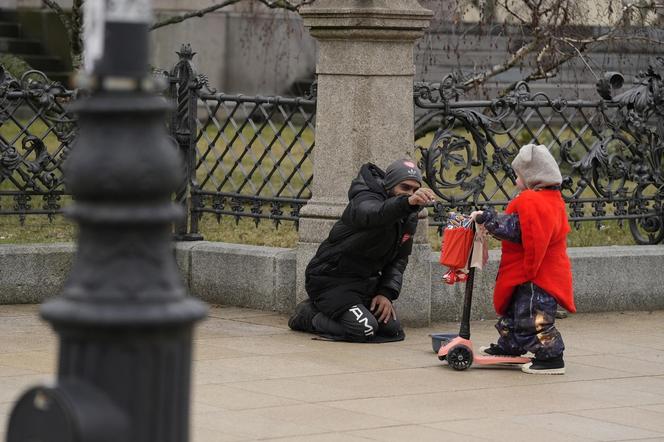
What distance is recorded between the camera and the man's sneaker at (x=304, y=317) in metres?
8.75

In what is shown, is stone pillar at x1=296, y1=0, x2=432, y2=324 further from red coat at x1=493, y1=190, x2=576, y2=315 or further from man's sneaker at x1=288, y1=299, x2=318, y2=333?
red coat at x1=493, y1=190, x2=576, y2=315

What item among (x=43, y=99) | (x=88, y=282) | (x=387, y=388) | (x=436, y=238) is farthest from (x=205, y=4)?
(x=88, y=282)

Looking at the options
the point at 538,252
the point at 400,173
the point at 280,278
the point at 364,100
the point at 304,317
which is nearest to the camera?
the point at 538,252

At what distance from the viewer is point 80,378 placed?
3150 mm

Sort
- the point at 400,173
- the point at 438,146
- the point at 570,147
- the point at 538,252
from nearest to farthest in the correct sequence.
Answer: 1. the point at 538,252
2. the point at 400,173
3. the point at 438,146
4. the point at 570,147

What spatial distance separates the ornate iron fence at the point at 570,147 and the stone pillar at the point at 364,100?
440 mm

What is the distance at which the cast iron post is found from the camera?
10.2ft

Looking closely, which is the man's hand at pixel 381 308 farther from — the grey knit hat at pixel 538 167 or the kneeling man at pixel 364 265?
the grey knit hat at pixel 538 167

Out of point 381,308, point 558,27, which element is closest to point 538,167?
point 381,308

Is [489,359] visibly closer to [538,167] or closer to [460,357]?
[460,357]

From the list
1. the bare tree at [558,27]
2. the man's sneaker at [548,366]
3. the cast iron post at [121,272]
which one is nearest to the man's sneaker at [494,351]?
the man's sneaker at [548,366]

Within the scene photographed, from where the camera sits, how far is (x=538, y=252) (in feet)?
25.0

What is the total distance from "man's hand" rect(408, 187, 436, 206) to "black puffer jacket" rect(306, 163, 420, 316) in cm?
39

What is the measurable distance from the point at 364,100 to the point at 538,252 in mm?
1929
